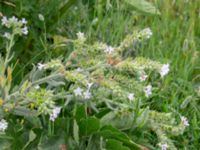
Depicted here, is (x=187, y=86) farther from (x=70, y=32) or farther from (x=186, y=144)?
(x=70, y=32)

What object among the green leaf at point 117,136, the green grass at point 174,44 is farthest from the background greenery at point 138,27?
the green leaf at point 117,136

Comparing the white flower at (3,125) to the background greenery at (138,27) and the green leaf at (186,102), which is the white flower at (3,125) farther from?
the green leaf at (186,102)

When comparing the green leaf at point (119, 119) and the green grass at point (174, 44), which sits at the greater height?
the green grass at point (174, 44)

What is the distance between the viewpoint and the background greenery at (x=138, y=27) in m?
2.77

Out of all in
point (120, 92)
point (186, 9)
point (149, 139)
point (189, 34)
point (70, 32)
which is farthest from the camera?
point (186, 9)

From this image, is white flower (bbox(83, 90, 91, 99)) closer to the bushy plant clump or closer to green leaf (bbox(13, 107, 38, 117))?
the bushy plant clump

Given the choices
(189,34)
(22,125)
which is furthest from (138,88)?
(189,34)

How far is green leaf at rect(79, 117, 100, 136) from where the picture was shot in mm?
2295

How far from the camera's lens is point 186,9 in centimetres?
374

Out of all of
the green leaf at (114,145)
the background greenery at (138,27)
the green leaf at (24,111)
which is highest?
the background greenery at (138,27)

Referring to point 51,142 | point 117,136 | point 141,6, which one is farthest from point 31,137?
point 141,6

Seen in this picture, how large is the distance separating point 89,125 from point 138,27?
124 centimetres

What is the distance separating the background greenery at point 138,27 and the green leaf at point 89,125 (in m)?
0.06

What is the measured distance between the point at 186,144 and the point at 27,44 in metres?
0.89
